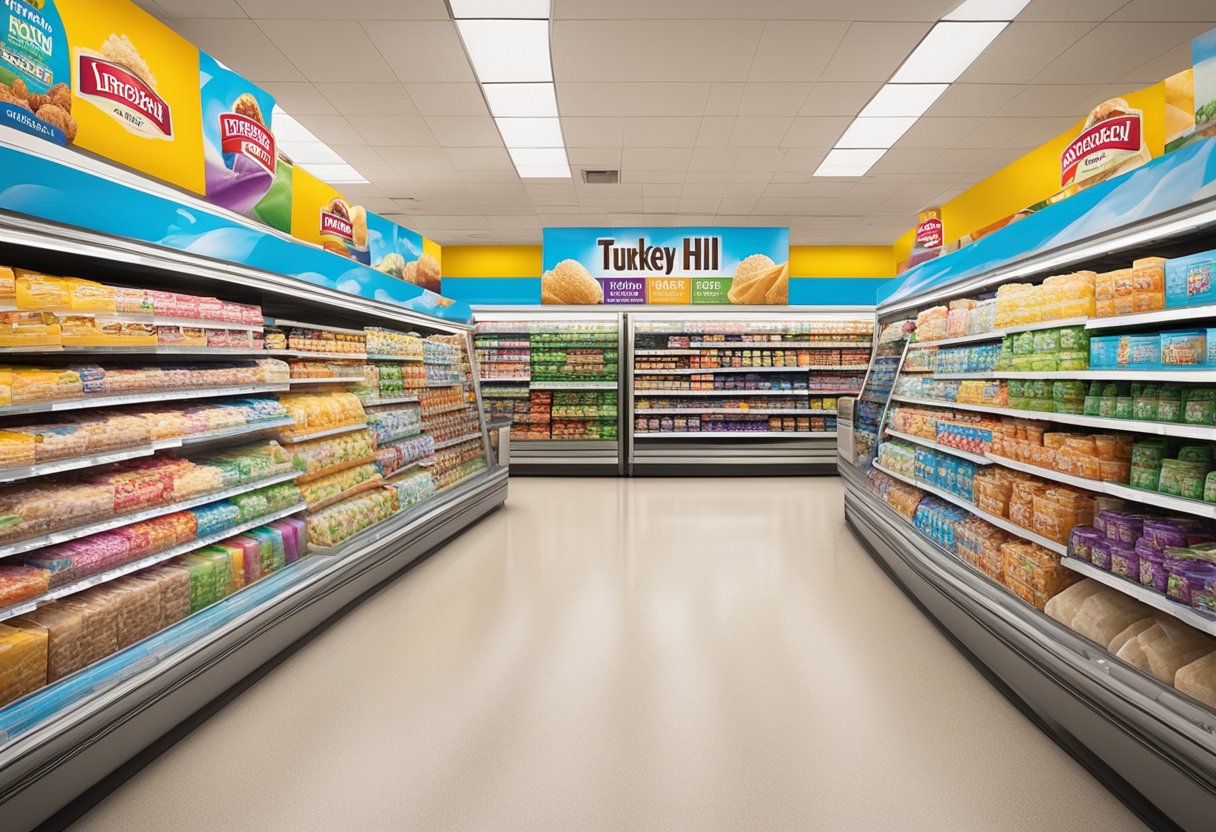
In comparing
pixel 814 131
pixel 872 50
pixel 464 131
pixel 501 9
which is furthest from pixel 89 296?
pixel 814 131

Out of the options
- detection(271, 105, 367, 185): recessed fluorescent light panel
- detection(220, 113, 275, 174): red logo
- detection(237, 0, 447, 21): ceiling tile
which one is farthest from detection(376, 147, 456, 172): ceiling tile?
detection(220, 113, 275, 174): red logo

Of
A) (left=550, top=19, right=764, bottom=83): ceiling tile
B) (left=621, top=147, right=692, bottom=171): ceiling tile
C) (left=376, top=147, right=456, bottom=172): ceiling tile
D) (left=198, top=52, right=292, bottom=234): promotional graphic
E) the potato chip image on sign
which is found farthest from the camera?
the potato chip image on sign

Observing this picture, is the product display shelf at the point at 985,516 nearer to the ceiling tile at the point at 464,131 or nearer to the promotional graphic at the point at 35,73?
the promotional graphic at the point at 35,73

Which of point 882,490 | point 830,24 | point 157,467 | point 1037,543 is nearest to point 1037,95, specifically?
point 830,24

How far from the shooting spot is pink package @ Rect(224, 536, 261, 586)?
2.92 m

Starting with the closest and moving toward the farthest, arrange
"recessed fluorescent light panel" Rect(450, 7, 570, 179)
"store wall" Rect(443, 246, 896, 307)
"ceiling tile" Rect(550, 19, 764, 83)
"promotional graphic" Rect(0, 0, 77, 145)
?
"promotional graphic" Rect(0, 0, 77, 145) → "recessed fluorescent light panel" Rect(450, 7, 570, 179) → "ceiling tile" Rect(550, 19, 764, 83) → "store wall" Rect(443, 246, 896, 307)

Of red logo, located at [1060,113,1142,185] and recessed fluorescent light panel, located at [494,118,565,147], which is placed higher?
recessed fluorescent light panel, located at [494,118,565,147]

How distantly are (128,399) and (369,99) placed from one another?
460 cm

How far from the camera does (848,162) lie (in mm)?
7617

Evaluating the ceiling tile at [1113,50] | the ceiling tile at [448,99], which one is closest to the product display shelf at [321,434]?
the ceiling tile at [448,99]

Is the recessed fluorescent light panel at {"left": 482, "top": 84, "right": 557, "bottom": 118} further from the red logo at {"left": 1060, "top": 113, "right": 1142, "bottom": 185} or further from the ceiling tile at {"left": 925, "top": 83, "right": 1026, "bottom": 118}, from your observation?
the red logo at {"left": 1060, "top": 113, "right": 1142, "bottom": 185}

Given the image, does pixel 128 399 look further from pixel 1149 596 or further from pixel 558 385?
pixel 558 385

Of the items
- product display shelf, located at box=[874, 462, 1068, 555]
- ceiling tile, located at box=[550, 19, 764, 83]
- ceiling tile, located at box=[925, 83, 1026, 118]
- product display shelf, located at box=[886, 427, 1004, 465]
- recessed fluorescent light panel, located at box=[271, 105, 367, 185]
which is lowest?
product display shelf, located at box=[874, 462, 1068, 555]

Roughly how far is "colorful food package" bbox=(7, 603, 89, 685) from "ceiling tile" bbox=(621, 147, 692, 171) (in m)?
6.52
